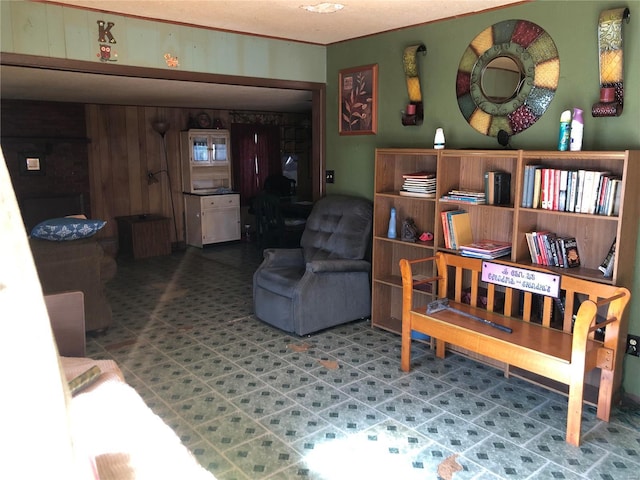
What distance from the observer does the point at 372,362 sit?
11.7 ft

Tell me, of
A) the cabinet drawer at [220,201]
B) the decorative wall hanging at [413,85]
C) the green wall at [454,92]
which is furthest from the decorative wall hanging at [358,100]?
the cabinet drawer at [220,201]

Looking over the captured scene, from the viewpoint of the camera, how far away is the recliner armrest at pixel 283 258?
443 centimetres

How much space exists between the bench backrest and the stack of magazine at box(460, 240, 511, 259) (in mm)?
45

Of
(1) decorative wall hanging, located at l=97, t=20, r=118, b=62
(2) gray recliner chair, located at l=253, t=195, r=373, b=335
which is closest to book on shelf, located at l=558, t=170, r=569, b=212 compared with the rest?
(2) gray recliner chair, located at l=253, t=195, r=373, b=335

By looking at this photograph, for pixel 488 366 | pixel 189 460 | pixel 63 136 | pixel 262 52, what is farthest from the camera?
pixel 63 136

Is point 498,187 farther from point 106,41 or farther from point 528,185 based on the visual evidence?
point 106,41

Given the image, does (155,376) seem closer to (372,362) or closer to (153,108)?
(372,362)

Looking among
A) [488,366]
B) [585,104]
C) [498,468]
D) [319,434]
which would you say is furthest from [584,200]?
[319,434]

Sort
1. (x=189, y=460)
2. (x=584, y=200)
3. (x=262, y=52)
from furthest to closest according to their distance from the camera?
(x=262, y=52)
(x=584, y=200)
(x=189, y=460)

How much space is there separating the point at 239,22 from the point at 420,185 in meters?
1.76

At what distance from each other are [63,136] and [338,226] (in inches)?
170

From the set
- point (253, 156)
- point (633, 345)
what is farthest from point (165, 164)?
point (633, 345)

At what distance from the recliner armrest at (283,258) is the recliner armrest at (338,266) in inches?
16.5

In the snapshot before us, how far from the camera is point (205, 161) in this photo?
7.81 meters
